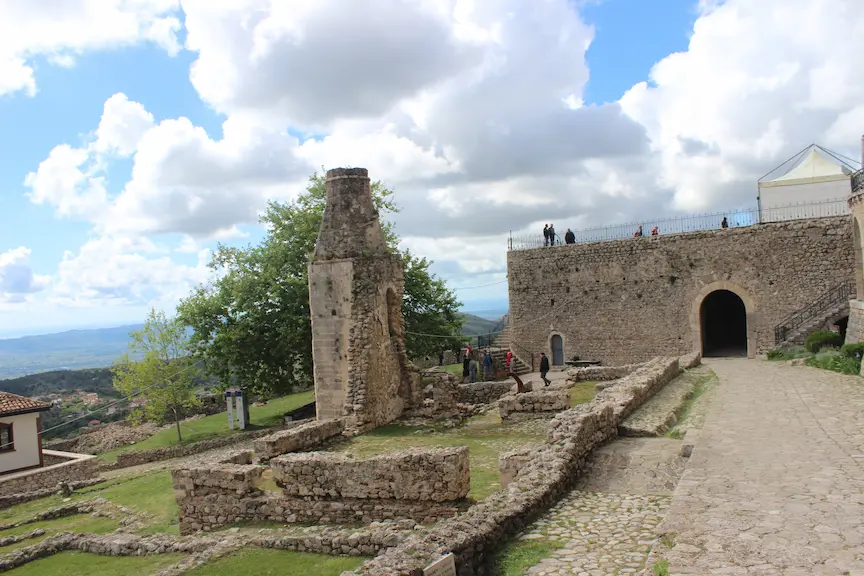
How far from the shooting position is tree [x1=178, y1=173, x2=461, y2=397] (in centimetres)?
2673

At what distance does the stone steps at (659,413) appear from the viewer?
11.9m

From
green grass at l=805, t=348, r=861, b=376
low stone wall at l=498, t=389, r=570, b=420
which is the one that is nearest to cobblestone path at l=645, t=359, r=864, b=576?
low stone wall at l=498, t=389, r=570, b=420

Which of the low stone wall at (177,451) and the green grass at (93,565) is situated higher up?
the green grass at (93,565)

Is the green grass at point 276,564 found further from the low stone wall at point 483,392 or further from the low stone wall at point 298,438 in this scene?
the low stone wall at point 483,392

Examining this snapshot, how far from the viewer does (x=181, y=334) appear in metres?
31.0

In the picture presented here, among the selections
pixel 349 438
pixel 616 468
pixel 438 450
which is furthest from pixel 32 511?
pixel 616 468

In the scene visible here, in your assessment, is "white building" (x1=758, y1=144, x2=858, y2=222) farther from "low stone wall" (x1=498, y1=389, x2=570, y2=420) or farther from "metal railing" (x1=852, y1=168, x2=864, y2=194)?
"low stone wall" (x1=498, y1=389, x2=570, y2=420)

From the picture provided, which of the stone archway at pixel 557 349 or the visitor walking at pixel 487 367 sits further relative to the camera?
the stone archway at pixel 557 349

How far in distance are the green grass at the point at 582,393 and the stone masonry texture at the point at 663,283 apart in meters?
9.25

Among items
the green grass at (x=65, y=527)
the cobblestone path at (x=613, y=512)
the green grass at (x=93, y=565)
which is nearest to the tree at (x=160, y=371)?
the green grass at (x=65, y=527)

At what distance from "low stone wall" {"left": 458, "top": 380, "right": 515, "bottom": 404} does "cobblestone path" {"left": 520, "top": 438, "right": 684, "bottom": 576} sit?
11.5 metres

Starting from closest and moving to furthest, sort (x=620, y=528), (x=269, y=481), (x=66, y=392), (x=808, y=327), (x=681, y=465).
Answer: (x=620, y=528) < (x=681, y=465) < (x=269, y=481) < (x=808, y=327) < (x=66, y=392)

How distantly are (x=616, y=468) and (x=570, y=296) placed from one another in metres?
23.2

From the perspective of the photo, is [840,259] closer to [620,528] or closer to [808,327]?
[808,327]
